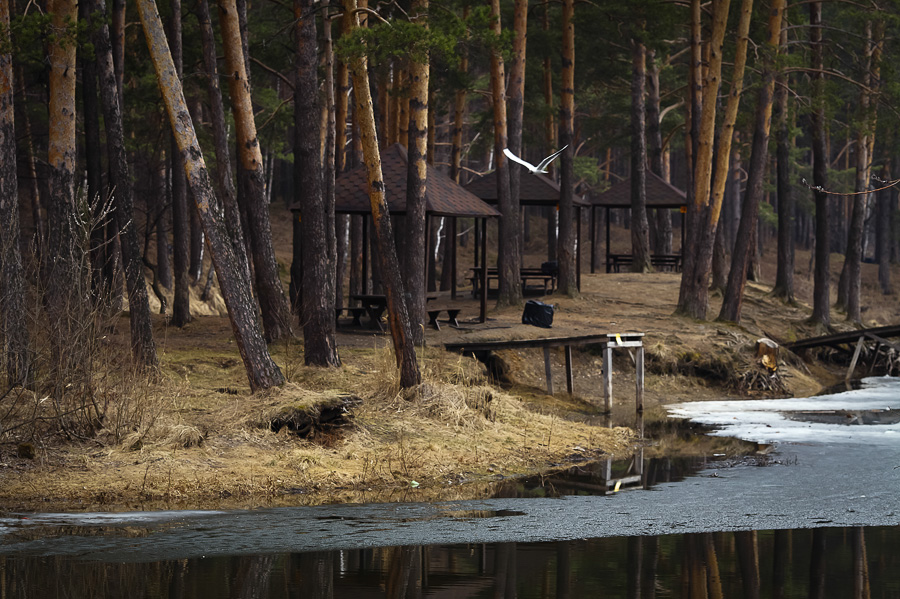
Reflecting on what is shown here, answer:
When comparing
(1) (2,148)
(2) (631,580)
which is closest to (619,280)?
(1) (2,148)

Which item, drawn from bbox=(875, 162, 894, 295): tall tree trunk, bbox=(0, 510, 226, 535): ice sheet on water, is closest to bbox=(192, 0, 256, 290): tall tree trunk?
bbox=(0, 510, 226, 535): ice sheet on water

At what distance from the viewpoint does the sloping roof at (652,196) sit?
33531mm

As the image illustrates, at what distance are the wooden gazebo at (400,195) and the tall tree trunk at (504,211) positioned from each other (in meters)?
2.70

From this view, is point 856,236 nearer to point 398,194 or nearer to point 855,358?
point 855,358

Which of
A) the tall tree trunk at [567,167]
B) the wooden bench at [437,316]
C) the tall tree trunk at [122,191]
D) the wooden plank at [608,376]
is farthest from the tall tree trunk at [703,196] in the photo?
the tall tree trunk at [122,191]

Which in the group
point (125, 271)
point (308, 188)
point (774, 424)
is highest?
point (308, 188)

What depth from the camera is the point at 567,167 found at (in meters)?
27.8

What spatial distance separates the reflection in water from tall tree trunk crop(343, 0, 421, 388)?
691 cm

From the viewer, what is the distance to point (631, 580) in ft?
23.3

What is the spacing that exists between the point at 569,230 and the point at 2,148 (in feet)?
54.3

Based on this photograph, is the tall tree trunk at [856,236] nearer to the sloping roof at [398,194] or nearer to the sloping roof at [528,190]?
the sloping roof at [528,190]

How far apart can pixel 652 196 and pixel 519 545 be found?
26.8m

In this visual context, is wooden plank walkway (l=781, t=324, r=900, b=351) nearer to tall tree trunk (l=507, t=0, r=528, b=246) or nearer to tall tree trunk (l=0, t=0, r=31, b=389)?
tall tree trunk (l=507, t=0, r=528, b=246)

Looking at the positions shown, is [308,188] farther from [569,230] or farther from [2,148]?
[569,230]
